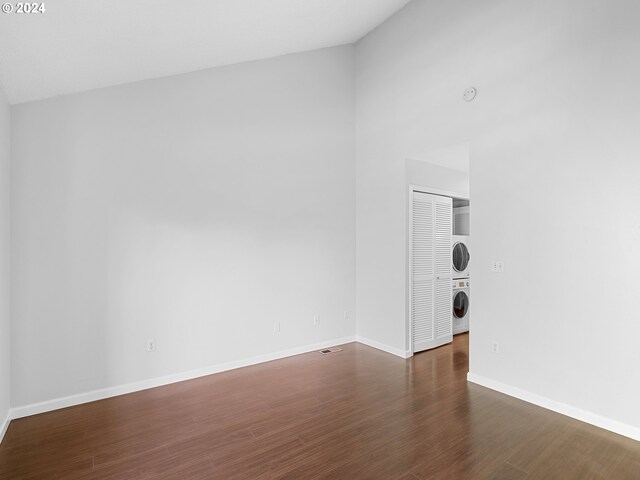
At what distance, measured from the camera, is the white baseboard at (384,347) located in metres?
3.95

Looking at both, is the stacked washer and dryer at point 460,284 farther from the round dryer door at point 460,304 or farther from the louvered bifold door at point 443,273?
the louvered bifold door at point 443,273

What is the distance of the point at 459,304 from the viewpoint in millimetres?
4820

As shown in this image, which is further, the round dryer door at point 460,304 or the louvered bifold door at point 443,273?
the round dryer door at point 460,304

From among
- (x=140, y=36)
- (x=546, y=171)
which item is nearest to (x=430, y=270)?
(x=546, y=171)

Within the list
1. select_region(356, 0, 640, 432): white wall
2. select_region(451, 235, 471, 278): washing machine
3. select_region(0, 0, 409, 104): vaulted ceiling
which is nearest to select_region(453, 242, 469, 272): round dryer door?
select_region(451, 235, 471, 278): washing machine

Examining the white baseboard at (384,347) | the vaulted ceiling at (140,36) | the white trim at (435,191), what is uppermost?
the vaulted ceiling at (140,36)

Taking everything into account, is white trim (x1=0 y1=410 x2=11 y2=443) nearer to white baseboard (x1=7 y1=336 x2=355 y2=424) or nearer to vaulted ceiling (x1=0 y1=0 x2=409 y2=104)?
white baseboard (x1=7 y1=336 x2=355 y2=424)

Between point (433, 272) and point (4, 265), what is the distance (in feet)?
14.1

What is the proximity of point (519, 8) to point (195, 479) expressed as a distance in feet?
14.3

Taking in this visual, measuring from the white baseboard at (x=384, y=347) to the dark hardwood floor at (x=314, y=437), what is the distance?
0.65 meters

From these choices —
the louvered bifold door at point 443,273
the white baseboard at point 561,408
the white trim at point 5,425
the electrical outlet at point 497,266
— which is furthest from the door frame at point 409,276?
the white trim at point 5,425

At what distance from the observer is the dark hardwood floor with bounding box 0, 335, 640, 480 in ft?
6.50

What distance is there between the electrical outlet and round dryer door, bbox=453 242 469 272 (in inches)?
64.9

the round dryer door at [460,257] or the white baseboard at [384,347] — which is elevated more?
the round dryer door at [460,257]
